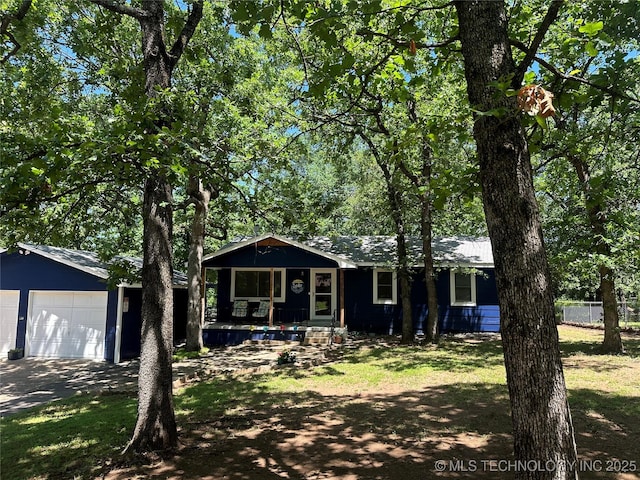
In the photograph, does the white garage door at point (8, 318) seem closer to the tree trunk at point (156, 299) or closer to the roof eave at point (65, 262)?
the roof eave at point (65, 262)

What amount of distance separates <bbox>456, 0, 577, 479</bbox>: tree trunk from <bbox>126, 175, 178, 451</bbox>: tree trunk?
11.9 ft

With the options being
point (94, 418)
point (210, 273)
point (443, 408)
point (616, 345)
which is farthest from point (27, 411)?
point (210, 273)

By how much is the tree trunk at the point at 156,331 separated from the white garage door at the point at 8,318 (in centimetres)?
1182

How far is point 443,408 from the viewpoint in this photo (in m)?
6.70

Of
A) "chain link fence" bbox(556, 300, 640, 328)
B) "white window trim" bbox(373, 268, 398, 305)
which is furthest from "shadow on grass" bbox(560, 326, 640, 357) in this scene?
"white window trim" bbox(373, 268, 398, 305)

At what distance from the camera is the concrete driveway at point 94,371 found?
9375 mm

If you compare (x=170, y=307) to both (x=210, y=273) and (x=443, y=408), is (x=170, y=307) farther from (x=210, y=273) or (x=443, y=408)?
(x=210, y=273)

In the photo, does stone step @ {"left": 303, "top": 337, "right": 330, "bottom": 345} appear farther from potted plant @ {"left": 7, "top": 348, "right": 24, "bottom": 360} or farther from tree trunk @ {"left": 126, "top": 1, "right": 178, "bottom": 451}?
tree trunk @ {"left": 126, "top": 1, "right": 178, "bottom": 451}

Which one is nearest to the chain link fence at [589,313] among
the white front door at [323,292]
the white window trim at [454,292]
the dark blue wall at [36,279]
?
the white window trim at [454,292]

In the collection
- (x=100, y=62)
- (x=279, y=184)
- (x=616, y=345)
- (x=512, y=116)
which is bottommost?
(x=616, y=345)

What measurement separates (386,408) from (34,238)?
581 centimetres

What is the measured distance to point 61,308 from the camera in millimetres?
13906

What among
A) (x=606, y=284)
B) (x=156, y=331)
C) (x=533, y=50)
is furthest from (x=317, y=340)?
(x=533, y=50)

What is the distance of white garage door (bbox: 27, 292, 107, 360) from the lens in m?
13.6
